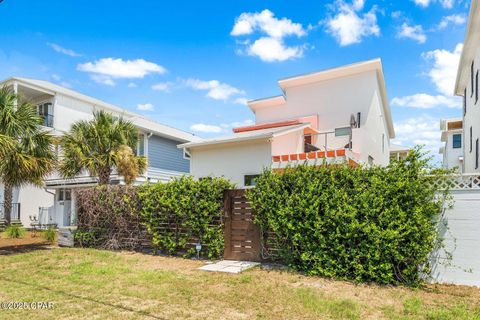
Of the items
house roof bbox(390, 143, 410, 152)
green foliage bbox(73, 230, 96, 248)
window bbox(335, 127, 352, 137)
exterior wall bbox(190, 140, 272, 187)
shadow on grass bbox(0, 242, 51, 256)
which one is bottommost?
shadow on grass bbox(0, 242, 51, 256)

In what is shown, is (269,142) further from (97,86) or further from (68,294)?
(97,86)

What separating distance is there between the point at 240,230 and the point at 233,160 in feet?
17.8

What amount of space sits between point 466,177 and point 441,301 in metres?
2.51

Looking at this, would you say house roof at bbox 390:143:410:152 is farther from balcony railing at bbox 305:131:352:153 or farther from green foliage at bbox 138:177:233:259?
green foliage at bbox 138:177:233:259

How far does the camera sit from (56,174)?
19.7 m

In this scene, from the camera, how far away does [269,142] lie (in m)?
12.8

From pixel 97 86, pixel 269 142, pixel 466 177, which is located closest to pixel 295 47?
pixel 269 142

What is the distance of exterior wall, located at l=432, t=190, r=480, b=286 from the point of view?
6262mm

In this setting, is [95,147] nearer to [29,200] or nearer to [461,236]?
[29,200]

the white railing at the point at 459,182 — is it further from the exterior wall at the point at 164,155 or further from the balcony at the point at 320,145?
the exterior wall at the point at 164,155

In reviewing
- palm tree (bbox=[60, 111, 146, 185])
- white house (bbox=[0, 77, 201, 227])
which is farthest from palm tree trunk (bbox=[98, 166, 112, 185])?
white house (bbox=[0, 77, 201, 227])

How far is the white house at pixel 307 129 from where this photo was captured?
13047mm

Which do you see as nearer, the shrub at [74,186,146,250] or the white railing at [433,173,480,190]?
the white railing at [433,173,480,190]

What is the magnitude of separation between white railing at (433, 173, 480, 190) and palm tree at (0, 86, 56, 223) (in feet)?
38.4
